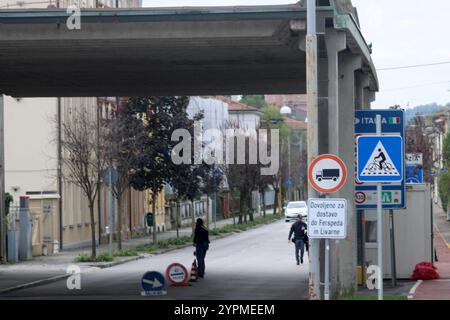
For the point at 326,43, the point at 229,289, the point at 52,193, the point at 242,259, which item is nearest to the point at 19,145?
the point at 52,193

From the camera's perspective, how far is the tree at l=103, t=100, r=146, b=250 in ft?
145

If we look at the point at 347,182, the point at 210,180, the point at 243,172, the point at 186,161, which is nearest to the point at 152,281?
the point at 347,182

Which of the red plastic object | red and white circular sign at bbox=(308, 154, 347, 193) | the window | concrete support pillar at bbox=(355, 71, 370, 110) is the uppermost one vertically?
concrete support pillar at bbox=(355, 71, 370, 110)

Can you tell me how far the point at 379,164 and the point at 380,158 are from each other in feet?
0.31

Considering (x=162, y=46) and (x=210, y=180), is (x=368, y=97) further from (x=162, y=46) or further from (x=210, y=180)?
(x=210, y=180)

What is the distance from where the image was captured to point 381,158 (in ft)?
55.4

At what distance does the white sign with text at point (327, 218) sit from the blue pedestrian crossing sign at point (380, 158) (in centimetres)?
76

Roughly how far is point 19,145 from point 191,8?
90.1 feet

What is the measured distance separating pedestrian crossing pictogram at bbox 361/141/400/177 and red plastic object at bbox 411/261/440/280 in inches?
553

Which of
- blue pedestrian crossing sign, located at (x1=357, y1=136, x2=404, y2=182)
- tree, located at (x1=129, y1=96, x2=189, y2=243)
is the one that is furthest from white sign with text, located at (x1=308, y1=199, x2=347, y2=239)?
tree, located at (x1=129, y1=96, x2=189, y2=243)

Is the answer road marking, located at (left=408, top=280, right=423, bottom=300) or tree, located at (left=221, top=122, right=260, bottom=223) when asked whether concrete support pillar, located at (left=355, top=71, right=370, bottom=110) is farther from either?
tree, located at (left=221, top=122, right=260, bottom=223)

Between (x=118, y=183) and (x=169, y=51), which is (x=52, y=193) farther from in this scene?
(x=169, y=51)

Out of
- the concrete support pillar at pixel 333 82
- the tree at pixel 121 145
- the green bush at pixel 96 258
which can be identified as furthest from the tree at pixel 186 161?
the concrete support pillar at pixel 333 82

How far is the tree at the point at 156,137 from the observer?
5200 cm
